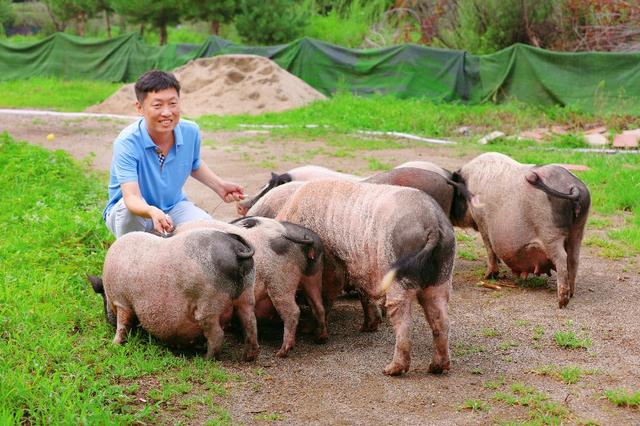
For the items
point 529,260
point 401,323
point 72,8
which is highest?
point 401,323

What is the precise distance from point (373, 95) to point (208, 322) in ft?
49.8

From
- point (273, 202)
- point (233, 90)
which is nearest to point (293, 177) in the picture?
point (273, 202)

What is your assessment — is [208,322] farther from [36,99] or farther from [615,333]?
[36,99]

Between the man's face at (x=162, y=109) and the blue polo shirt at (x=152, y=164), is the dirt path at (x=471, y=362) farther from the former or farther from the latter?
the man's face at (x=162, y=109)

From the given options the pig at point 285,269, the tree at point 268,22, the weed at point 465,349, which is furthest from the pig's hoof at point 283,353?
the tree at point 268,22

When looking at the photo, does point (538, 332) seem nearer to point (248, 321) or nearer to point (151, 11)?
point (248, 321)

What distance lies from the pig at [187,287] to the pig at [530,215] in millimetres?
2148

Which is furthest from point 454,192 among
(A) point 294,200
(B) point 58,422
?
(B) point 58,422

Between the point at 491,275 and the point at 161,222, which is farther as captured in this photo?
the point at 491,275

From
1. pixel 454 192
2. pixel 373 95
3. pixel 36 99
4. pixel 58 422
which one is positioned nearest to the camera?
pixel 58 422

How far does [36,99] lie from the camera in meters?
21.8

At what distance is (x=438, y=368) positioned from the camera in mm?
4301

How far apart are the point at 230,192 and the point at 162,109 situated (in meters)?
0.81

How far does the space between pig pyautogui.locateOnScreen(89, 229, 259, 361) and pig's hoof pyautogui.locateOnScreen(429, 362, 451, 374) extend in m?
0.93
